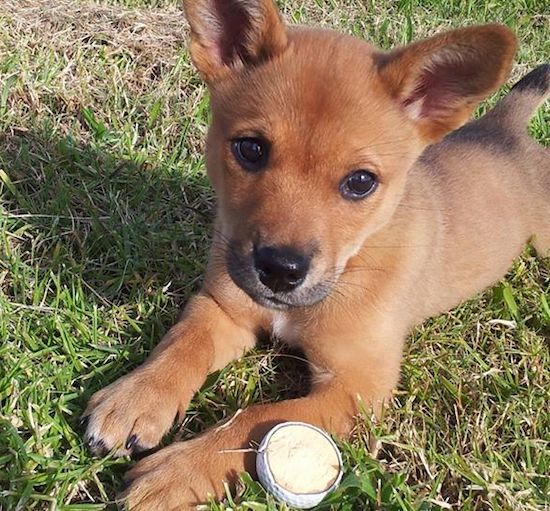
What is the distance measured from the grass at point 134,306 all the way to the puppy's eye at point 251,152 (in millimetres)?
1104

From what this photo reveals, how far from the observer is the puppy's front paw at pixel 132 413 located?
3.28 meters

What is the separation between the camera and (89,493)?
3.20 metres

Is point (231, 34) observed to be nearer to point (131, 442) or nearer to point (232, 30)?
point (232, 30)

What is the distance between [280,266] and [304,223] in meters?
0.20

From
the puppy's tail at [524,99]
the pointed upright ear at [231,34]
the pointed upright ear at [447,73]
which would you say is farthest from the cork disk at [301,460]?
the puppy's tail at [524,99]

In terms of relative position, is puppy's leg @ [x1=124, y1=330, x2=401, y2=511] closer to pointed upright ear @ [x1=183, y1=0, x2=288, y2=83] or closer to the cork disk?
the cork disk

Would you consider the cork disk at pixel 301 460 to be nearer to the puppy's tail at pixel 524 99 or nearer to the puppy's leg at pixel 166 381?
the puppy's leg at pixel 166 381

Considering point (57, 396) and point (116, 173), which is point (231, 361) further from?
point (116, 173)

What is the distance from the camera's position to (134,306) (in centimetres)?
415

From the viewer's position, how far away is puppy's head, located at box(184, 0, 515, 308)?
3121 mm

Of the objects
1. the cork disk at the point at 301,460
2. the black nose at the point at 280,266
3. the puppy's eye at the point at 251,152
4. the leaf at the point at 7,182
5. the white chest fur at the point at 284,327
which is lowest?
the leaf at the point at 7,182

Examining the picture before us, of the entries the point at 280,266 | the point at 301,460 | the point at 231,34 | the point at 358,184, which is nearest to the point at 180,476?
the point at 301,460

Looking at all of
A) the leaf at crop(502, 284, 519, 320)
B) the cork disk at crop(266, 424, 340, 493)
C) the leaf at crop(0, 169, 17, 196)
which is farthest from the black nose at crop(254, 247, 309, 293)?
the leaf at crop(0, 169, 17, 196)

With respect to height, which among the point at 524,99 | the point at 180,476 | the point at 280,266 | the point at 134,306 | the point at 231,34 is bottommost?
the point at 134,306
